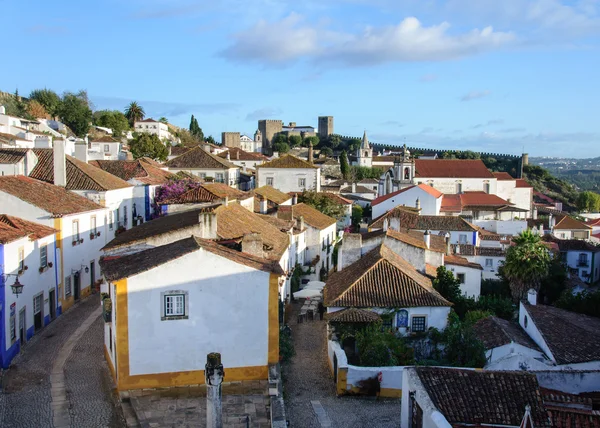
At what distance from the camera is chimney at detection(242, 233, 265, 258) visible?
61.3 ft

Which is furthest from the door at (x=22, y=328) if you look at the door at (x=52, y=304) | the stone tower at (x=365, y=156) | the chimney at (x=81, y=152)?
the stone tower at (x=365, y=156)

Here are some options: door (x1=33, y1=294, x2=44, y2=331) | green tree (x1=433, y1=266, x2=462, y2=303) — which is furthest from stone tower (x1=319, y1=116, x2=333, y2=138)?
door (x1=33, y1=294, x2=44, y2=331)

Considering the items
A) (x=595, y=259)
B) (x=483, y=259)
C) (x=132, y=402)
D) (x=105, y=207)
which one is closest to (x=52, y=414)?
(x=132, y=402)

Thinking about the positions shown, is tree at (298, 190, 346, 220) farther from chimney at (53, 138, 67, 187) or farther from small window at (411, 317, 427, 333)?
small window at (411, 317, 427, 333)

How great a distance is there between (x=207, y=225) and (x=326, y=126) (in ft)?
404

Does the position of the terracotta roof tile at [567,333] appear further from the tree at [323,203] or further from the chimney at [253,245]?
the tree at [323,203]

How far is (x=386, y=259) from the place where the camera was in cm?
2356

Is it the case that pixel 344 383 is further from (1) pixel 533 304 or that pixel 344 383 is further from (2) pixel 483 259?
(2) pixel 483 259

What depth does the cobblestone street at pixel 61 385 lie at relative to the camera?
14.0m

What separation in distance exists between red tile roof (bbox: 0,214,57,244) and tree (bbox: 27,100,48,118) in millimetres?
54666

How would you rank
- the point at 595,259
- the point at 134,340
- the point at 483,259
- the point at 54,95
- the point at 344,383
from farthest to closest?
the point at 54,95 < the point at 595,259 < the point at 483,259 < the point at 344,383 < the point at 134,340

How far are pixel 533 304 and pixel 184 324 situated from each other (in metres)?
19.4

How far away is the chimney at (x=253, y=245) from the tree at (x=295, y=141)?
11410cm

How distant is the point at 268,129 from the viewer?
13912 centimetres
